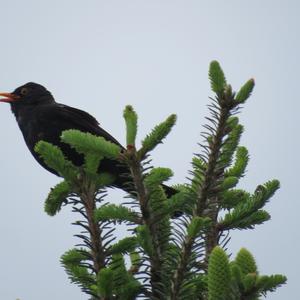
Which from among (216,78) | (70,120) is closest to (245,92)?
(216,78)

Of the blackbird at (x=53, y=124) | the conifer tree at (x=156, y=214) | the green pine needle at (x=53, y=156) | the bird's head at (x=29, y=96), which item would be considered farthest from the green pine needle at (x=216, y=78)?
the bird's head at (x=29, y=96)

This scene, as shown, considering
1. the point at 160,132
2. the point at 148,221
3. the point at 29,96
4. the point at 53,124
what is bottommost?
the point at 148,221

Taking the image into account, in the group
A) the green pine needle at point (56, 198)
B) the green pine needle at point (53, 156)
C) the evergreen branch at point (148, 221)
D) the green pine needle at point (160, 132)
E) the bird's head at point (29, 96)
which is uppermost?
the bird's head at point (29, 96)

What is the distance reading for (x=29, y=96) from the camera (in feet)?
21.7

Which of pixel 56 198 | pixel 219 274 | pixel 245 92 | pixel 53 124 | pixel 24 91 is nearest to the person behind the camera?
pixel 219 274

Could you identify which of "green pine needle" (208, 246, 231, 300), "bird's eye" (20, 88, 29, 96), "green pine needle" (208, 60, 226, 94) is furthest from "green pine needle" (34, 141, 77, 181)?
"bird's eye" (20, 88, 29, 96)

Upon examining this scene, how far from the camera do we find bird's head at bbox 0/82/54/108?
6.47 meters

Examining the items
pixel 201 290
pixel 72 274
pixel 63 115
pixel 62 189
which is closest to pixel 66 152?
pixel 63 115

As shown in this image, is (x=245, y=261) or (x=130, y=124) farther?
(x=130, y=124)

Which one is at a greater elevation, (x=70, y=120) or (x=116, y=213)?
(x=70, y=120)

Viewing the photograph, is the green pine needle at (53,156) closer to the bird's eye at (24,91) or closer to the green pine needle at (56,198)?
the green pine needle at (56,198)

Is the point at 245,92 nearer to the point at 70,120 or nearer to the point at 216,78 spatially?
the point at 216,78

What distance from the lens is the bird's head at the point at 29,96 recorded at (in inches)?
255

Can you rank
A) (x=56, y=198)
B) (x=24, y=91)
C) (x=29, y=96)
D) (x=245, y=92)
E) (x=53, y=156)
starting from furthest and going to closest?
(x=24, y=91) < (x=29, y=96) < (x=56, y=198) < (x=53, y=156) < (x=245, y=92)
